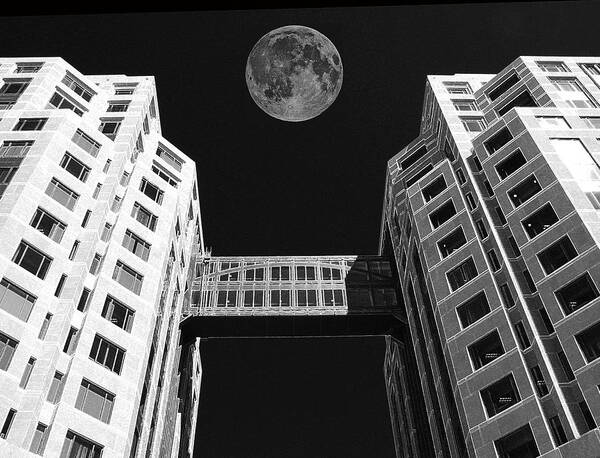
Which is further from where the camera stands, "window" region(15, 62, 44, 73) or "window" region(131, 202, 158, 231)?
"window" region(15, 62, 44, 73)

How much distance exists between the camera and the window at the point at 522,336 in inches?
1412

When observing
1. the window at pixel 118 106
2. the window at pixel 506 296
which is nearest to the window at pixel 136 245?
the window at pixel 118 106

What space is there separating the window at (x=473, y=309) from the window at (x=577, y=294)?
17.9ft

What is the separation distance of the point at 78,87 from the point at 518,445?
1854 inches

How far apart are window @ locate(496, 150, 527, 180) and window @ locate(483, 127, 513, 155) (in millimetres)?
2395

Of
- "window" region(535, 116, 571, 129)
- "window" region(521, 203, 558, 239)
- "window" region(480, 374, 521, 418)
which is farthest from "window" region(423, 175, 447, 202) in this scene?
"window" region(480, 374, 521, 418)

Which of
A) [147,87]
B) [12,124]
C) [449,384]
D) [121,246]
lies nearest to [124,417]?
[121,246]

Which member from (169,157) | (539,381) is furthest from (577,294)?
(169,157)

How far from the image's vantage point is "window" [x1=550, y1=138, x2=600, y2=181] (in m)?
40.0

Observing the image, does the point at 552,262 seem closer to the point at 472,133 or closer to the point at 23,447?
the point at 472,133

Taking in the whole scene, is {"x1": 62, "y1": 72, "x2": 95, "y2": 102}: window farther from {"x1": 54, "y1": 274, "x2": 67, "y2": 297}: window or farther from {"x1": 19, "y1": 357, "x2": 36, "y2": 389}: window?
{"x1": 19, "y1": 357, "x2": 36, "y2": 389}: window

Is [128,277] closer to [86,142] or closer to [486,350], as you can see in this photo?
[86,142]

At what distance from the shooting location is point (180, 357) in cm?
5878

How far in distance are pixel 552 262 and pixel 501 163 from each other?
35.1 ft
